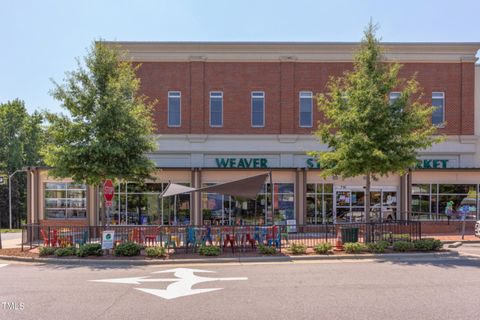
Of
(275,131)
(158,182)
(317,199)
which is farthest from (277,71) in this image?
(158,182)

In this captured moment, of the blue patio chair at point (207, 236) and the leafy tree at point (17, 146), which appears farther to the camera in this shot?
the leafy tree at point (17, 146)

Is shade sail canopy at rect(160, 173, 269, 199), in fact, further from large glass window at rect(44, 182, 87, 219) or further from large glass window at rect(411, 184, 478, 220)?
large glass window at rect(411, 184, 478, 220)

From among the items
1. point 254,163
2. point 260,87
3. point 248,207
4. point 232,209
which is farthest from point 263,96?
point 232,209

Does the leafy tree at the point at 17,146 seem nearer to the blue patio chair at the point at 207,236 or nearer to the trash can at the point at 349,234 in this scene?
the blue patio chair at the point at 207,236

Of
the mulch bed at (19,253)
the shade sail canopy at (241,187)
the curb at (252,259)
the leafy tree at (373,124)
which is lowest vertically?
the mulch bed at (19,253)

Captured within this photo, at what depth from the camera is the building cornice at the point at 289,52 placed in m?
28.3

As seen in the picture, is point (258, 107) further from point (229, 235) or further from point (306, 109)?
point (229, 235)

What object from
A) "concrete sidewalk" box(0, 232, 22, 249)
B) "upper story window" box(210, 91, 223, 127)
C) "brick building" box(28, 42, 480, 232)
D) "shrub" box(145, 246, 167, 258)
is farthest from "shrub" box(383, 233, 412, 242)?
"concrete sidewalk" box(0, 232, 22, 249)

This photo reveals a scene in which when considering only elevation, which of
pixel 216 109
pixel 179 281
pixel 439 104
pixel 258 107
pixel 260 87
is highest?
pixel 260 87

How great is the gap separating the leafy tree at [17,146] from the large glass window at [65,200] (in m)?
26.6

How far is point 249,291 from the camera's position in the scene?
9422 mm

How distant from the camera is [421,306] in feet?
25.9

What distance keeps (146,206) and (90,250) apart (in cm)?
1095

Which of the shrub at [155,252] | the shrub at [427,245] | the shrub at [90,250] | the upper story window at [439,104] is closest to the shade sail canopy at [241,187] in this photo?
the shrub at [155,252]
